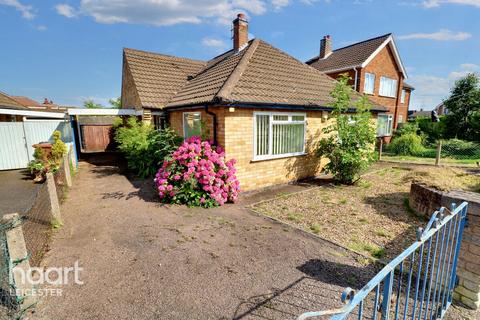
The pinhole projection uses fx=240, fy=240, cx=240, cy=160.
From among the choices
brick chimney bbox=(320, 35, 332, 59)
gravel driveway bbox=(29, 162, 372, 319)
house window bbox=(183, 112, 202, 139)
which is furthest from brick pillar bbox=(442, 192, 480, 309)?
brick chimney bbox=(320, 35, 332, 59)

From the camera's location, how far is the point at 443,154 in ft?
46.5

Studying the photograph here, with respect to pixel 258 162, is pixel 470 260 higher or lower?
lower

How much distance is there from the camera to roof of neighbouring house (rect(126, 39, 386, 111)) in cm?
747

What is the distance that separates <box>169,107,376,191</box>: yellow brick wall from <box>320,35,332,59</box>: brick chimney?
→ 52.2 ft

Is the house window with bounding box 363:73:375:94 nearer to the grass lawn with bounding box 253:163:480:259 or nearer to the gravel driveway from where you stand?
the grass lawn with bounding box 253:163:480:259

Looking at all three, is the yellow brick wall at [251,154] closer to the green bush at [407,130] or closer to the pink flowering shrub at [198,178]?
the pink flowering shrub at [198,178]

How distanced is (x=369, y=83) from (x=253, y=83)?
47.7 feet

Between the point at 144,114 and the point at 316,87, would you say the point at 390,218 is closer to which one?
the point at 316,87

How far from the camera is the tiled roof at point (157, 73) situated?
37.9 feet

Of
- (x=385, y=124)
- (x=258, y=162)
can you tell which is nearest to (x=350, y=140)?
(x=258, y=162)

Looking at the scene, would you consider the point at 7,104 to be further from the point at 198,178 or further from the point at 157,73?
the point at 198,178

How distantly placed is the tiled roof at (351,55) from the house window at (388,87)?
8.92ft

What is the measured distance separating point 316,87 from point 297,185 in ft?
14.5

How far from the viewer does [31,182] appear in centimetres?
893
